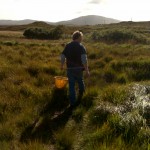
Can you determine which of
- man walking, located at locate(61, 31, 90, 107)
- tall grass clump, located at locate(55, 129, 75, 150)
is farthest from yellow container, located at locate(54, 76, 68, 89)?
tall grass clump, located at locate(55, 129, 75, 150)

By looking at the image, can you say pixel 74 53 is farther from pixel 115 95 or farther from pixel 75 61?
pixel 115 95

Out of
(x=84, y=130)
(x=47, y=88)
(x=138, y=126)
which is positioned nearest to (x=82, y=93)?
(x=47, y=88)

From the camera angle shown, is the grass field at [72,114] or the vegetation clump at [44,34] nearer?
the grass field at [72,114]

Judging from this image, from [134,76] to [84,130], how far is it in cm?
494

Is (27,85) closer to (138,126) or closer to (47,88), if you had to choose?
(47,88)

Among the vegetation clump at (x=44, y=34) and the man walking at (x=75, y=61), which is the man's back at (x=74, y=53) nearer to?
the man walking at (x=75, y=61)

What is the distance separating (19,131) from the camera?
19.9 feet

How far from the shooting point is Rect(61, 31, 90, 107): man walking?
7.61 metres

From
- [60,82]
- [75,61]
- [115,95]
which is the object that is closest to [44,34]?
[60,82]

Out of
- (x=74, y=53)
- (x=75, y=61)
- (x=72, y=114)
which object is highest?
(x=74, y=53)

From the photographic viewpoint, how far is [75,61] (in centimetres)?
779

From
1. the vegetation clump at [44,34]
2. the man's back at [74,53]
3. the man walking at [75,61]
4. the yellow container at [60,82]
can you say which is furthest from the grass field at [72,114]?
the vegetation clump at [44,34]

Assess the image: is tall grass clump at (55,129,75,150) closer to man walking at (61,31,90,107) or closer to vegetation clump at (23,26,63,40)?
man walking at (61,31,90,107)

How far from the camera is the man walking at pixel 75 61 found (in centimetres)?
761
